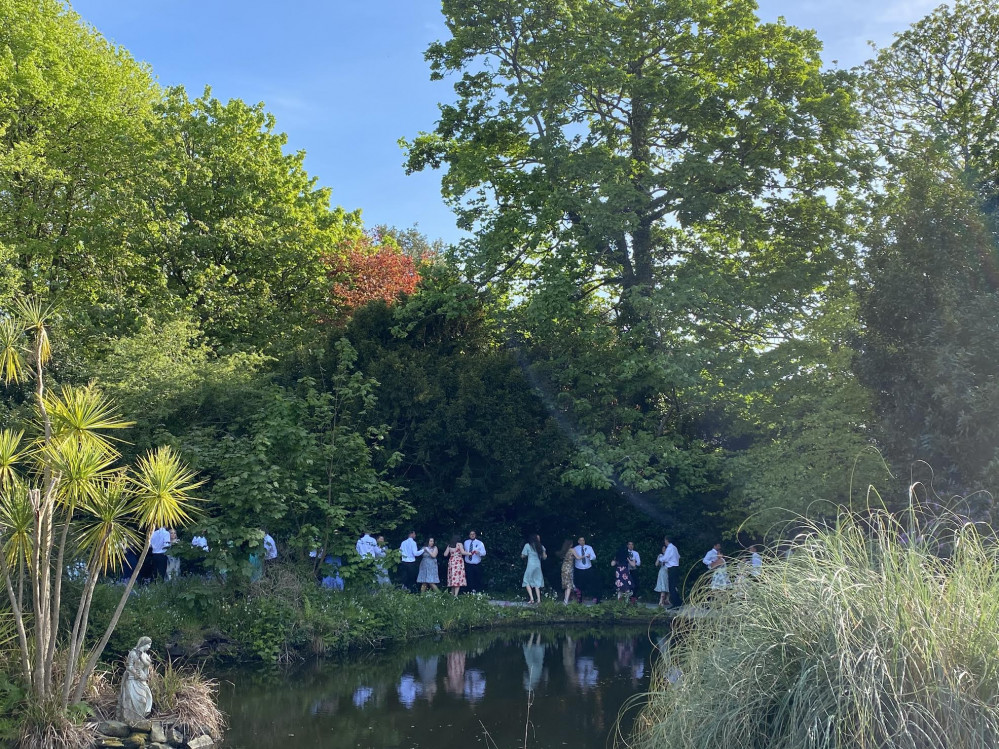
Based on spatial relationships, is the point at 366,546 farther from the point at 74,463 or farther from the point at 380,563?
the point at 74,463

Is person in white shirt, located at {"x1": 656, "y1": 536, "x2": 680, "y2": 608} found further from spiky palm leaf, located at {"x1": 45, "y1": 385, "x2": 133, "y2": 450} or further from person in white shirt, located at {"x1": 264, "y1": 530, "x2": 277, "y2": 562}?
spiky palm leaf, located at {"x1": 45, "y1": 385, "x2": 133, "y2": 450}

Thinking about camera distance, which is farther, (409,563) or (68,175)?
(68,175)

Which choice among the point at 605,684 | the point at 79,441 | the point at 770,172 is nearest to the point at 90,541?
the point at 79,441

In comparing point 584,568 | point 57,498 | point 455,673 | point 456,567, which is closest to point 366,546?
point 456,567

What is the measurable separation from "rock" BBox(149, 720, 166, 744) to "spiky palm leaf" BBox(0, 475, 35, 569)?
7.07 feet

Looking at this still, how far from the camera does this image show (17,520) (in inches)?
362

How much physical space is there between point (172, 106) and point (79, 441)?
20.2 metres

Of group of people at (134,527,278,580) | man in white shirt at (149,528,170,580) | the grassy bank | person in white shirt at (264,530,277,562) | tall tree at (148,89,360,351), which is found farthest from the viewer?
tall tree at (148,89,360,351)

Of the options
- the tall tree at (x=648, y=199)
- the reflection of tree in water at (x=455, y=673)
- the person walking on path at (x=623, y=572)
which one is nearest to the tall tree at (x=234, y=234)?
the tall tree at (x=648, y=199)

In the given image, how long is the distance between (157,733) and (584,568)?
43.5 feet

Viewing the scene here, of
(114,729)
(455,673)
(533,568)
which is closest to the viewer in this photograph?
(114,729)

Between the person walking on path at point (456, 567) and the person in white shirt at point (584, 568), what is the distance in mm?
2659

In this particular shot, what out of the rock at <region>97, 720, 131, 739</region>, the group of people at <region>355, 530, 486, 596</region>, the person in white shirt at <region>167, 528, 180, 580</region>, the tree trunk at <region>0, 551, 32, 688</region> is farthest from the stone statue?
the group of people at <region>355, 530, 486, 596</region>

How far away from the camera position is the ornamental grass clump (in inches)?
208
